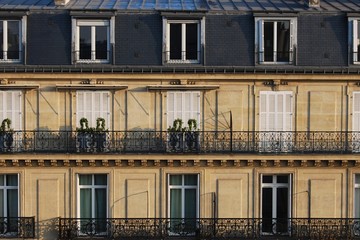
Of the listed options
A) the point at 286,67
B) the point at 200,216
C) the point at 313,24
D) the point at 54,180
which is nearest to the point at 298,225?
the point at 200,216

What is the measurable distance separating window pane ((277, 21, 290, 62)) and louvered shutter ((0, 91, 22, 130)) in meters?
10.2

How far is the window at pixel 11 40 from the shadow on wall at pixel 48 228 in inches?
250

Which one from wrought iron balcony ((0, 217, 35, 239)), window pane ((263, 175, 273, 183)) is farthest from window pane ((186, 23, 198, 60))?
wrought iron balcony ((0, 217, 35, 239))

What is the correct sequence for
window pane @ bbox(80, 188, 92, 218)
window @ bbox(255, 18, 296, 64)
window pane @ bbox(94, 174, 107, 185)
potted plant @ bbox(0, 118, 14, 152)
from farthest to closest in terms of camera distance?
window pane @ bbox(80, 188, 92, 218)
window pane @ bbox(94, 174, 107, 185)
window @ bbox(255, 18, 296, 64)
potted plant @ bbox(0, 118, 14, 152)

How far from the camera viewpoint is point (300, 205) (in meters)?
28.1

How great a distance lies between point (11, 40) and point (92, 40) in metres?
3.15

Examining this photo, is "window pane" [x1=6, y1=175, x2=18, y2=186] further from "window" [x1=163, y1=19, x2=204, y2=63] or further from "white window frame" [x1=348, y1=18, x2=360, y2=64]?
"white window frame" [x1=348, y1=18, x2=360, y2=64]

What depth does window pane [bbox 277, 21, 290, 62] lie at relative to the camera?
1098 inches

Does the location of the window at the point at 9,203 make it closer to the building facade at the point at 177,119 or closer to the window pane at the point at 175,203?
the building facade at the point at 177,119

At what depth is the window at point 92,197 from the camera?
1105 inches

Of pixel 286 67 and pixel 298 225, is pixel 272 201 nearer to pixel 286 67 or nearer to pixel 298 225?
pixel 298 225

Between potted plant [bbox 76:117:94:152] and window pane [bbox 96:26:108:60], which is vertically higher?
window pane [bbox 96:26:108:60]

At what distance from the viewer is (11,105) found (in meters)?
27.7

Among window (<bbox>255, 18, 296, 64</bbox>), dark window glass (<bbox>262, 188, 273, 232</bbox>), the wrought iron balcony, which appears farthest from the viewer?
dark window glass (<bbox>262, 188, 273, 232</bbox>)
